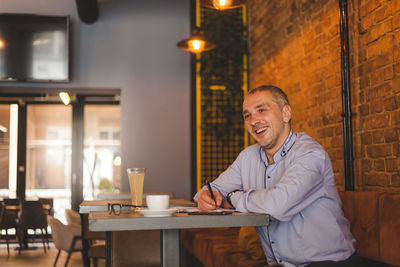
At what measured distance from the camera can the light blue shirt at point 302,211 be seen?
167cm

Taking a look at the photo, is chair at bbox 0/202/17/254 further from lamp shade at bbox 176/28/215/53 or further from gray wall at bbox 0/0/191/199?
lamp shade at bbox 176/28/215/53

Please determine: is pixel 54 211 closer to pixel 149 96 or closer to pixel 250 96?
pixel 149 96

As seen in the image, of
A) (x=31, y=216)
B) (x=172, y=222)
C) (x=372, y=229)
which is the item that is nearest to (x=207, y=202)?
(x=172, y=222)

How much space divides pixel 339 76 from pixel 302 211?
1.88 metres

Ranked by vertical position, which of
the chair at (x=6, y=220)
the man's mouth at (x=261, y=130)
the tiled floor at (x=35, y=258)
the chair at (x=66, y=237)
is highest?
the man's mouth at (x=261, y=130)

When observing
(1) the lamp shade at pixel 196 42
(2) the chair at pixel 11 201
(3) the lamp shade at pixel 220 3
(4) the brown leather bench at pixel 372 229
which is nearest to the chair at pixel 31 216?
(2) the chair at pixel 11 201

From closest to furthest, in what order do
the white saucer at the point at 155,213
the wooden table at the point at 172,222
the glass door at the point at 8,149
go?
the wooden table at the point at 172,222 → the white saucer at the point at 155,213 → the glass door at the point at 8,149

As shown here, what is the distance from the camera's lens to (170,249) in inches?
69.9

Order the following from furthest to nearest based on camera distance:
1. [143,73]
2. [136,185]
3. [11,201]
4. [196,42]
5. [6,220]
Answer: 1. [11,201]
2. [6,220]
3. [143,73]
4. [196,42]
5. [136,185]

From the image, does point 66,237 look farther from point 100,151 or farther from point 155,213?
point 100,151

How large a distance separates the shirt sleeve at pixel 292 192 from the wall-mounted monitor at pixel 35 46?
4316 millimetres

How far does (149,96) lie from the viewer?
582 centimetres

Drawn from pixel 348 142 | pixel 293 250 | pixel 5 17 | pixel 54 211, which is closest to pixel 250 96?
pixel 293 250

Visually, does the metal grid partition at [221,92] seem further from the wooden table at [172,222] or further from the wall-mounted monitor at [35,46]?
the wooden table at [172,222]
